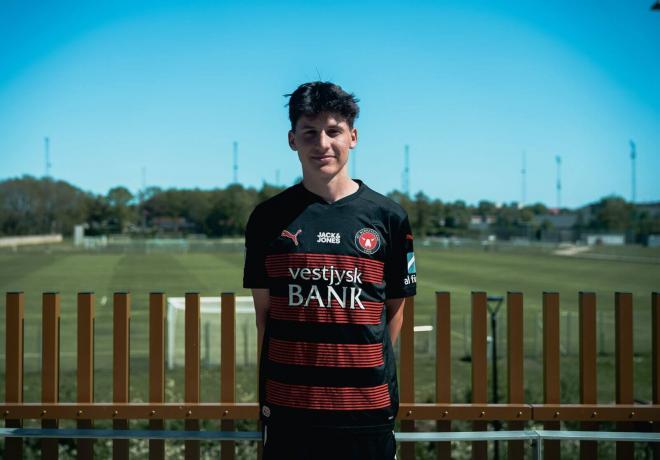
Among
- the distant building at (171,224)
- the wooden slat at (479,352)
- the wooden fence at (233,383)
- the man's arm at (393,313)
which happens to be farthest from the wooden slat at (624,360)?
the distant building at (171,224)

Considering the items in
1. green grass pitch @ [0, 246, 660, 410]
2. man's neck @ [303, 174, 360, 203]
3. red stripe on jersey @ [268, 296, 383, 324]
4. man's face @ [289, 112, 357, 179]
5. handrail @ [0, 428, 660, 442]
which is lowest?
green grass pitch @ [0, 246, 660, 410]

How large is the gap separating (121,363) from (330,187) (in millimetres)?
1738

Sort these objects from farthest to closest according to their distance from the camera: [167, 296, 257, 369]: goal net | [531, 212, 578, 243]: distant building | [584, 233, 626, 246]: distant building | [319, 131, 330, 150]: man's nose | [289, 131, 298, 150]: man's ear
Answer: [531, 212, 578, 243]: distant building, [584, 233, 626, 246]: distant building, [167, 296, 257, 369]: goal net, [289, 131, 298, 150]: man's ear, [319, 131, 330, 150]: man's nose

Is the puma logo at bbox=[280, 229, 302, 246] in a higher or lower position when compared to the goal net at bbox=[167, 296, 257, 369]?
higher

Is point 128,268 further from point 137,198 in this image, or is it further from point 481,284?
point 137,198

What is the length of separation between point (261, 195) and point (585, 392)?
5176 inches

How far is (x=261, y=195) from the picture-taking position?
134m

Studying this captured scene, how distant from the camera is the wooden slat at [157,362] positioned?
3.59 m

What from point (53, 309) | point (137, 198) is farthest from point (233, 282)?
point (137, 198)

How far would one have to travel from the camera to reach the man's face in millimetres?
2656

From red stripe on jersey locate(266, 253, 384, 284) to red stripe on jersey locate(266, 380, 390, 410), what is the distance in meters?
0.43

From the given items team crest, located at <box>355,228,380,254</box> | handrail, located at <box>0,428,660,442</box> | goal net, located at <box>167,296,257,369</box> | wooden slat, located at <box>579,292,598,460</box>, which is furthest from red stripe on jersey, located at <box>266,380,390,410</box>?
goal net, located at <box>167,296,257,369</box>

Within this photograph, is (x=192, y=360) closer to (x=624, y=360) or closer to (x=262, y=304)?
(x=262, y=304)

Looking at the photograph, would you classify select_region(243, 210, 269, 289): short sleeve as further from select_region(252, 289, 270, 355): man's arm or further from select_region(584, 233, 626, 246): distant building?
select_region(584, 233, 626, 246): distant building
